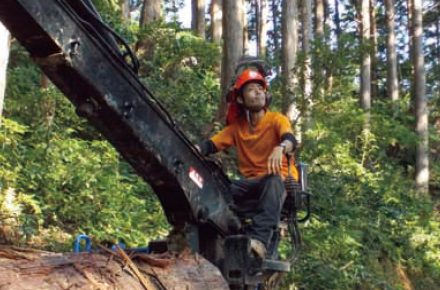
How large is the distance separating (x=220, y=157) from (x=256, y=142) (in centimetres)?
486

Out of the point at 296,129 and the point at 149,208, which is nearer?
the point at 149,208

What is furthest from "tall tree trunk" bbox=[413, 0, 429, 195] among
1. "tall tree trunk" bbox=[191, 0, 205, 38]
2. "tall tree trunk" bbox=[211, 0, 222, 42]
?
"tall tree trunk" bbox=[191, 0, 205, 38]

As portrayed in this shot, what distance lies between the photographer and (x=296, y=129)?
35.4 ft

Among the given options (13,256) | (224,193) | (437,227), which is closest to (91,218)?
(224,193)

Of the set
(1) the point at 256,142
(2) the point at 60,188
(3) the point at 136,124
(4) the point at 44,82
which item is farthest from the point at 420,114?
(3) the point at 136,124

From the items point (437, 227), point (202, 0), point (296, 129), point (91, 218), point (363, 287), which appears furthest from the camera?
point (202, 0)

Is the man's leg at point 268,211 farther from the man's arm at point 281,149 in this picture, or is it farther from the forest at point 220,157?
the forest at point 220,157

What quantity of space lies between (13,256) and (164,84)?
33.1 ft

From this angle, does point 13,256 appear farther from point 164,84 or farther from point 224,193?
point 164,84

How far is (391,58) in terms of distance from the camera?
83.0 feet

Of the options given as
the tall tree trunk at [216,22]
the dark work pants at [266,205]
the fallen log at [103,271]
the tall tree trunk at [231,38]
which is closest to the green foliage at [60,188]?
the dark work pants at [266,205]

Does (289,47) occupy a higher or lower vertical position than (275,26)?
lower

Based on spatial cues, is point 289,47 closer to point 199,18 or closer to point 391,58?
point 199,18

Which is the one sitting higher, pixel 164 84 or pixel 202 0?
pixel 202 0
